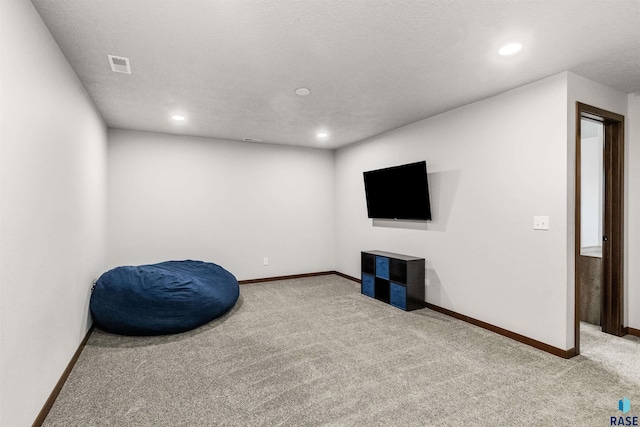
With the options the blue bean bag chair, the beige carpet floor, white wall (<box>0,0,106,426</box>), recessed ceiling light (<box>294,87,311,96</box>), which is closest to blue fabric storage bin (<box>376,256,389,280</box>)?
the beige carpet floor

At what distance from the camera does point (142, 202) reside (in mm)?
4852

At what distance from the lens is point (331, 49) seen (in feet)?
7.89

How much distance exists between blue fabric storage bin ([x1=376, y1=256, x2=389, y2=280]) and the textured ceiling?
1992 mm

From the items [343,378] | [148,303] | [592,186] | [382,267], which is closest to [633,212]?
[592,186]

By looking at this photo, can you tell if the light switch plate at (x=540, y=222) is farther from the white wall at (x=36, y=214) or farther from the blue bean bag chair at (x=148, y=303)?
the white wall at (x=36, y=214)

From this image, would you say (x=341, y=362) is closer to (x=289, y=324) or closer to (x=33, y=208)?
(x=289, y=324)

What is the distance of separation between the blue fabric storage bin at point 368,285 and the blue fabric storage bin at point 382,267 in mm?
192

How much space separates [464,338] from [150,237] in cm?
439

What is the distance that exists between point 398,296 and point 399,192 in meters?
1.42

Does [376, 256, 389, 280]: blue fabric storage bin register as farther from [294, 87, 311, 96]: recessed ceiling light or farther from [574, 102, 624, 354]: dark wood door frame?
[294, 87, 311, 96]: recessed ceiling light

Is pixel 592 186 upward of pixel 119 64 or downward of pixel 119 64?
downward

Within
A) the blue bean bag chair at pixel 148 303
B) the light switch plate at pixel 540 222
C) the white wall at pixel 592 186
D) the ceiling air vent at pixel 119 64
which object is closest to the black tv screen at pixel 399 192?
the light switch plate at pixel 540 222

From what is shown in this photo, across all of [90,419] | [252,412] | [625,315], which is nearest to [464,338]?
[625,315]

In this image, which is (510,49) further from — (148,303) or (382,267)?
(148,303)
